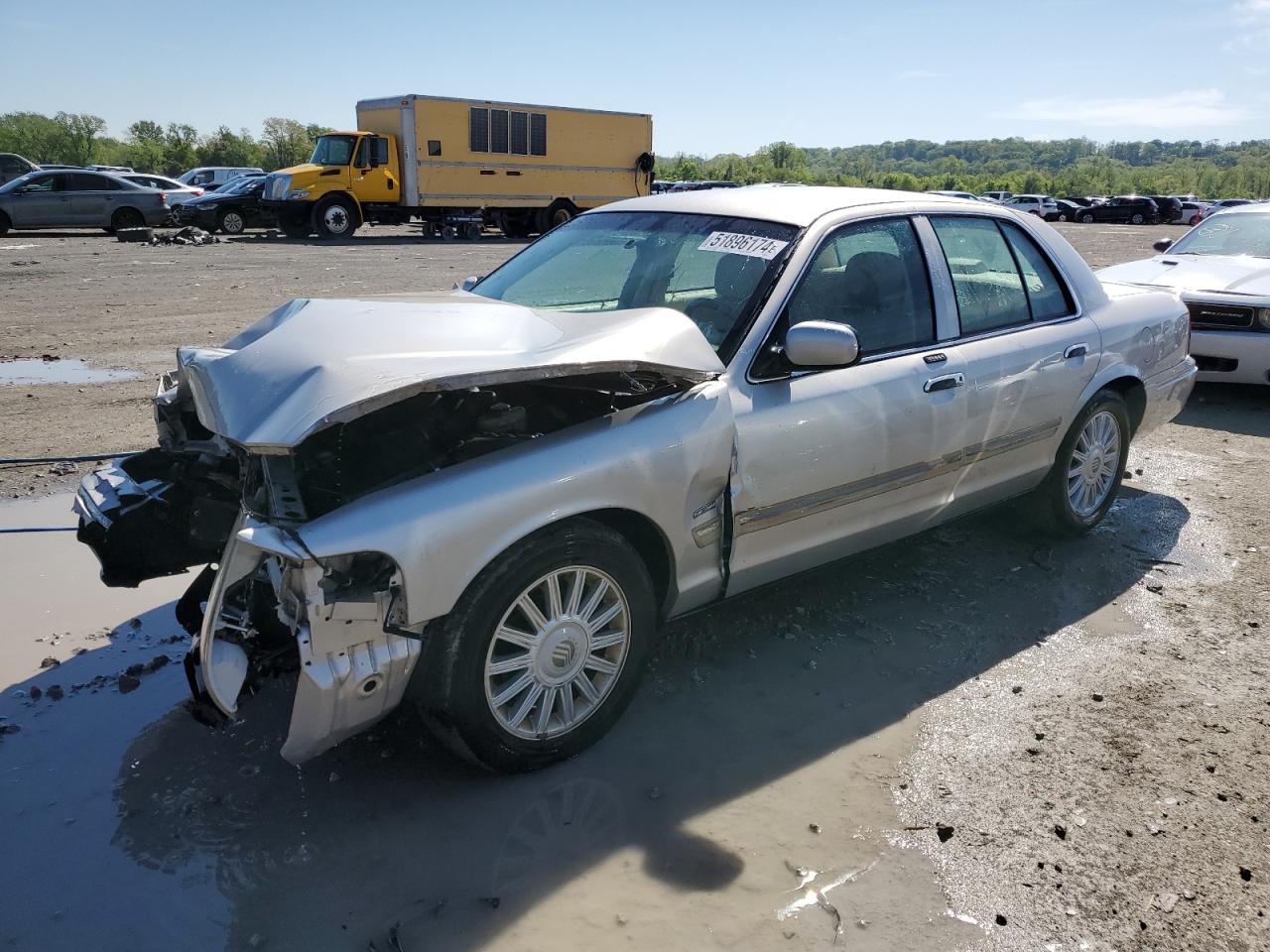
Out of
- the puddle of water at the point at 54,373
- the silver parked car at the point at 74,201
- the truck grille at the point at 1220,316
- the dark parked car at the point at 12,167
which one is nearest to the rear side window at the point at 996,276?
the truck grille at the point at 1220,316

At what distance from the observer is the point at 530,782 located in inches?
119

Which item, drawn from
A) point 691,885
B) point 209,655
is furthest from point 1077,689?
point 209,655

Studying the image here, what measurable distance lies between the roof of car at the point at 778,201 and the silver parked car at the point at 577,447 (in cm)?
2

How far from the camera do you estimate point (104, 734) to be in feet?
10.6

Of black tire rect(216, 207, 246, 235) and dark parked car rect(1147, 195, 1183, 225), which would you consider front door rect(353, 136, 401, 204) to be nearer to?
black tire rect(216, 207, 246, 235)

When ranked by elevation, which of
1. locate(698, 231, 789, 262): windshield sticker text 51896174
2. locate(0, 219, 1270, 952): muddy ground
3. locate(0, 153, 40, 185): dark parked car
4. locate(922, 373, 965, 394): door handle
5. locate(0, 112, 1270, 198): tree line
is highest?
locate(0, 112, 1270, 198): tree line

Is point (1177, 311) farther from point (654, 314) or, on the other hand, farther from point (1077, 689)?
point (654, 314)

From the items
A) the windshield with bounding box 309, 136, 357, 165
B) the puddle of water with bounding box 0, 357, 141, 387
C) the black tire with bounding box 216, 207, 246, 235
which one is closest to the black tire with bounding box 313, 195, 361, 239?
the windshield with bounding box 309, 136, 357, 165

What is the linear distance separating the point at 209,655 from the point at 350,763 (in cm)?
66

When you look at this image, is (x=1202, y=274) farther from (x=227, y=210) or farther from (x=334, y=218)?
(x=227, y=210)

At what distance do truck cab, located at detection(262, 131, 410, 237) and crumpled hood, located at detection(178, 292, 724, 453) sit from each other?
70.7 feet

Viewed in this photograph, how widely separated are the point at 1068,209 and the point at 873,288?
4995cm

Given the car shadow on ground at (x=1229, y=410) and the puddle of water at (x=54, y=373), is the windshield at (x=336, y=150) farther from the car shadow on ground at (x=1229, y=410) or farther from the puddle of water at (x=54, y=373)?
the car shadow on ground at (x=1229, y=410)

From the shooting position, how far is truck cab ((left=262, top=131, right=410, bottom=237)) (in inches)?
909
